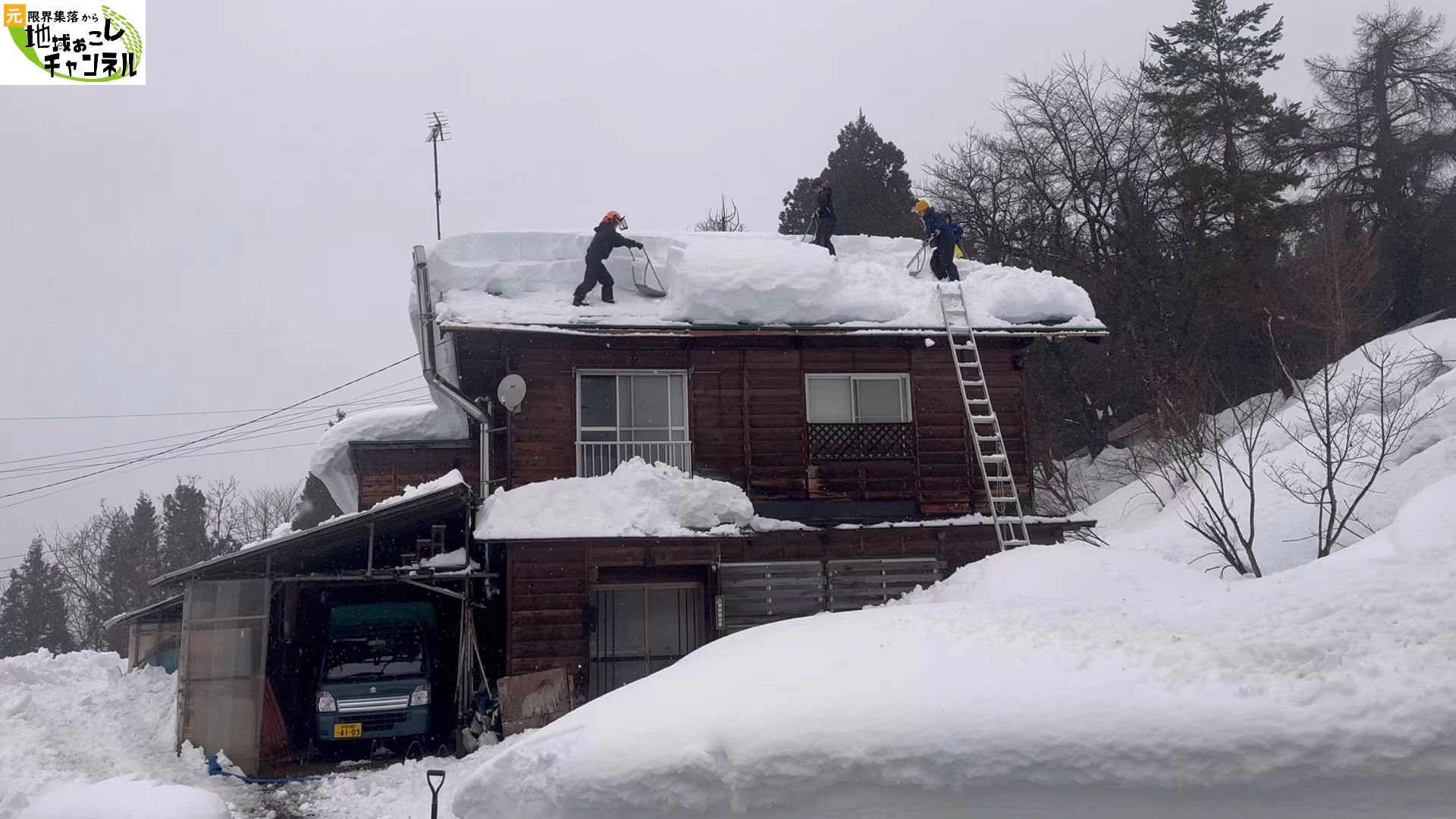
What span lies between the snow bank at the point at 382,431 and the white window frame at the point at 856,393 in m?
6.94

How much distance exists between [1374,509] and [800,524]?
1010 centimetres

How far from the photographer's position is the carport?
1205cm

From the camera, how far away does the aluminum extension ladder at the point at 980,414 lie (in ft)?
48.3

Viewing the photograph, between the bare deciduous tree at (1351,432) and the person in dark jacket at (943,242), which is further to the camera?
the person in dark jacket at (943,242)

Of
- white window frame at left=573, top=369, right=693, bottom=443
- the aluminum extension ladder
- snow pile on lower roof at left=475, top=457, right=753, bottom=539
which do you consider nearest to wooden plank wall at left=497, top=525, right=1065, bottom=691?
snow pile on lower roof at left=475, top=457, right=753, bottom=539

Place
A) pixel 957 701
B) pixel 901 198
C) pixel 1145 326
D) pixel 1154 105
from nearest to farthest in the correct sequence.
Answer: pixel 957 701, pixel 1145 326, pixel 1154 105, pixel 901 198

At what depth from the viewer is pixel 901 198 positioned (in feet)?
117

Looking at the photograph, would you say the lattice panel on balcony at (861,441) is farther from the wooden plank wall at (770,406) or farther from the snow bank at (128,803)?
the snow bank at (128,803)

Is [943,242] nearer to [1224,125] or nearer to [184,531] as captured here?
[1224,125]

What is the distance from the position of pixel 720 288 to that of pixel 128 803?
33.8ft

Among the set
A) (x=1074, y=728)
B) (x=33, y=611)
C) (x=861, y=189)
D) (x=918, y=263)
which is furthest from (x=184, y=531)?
(x=1074, y=728)

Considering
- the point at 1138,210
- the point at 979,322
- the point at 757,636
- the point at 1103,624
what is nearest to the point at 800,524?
the point at 979,322

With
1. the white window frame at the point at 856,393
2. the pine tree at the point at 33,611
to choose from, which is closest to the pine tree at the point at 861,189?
the white window frame at the point at 856,393

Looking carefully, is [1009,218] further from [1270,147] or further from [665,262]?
[665,262]
